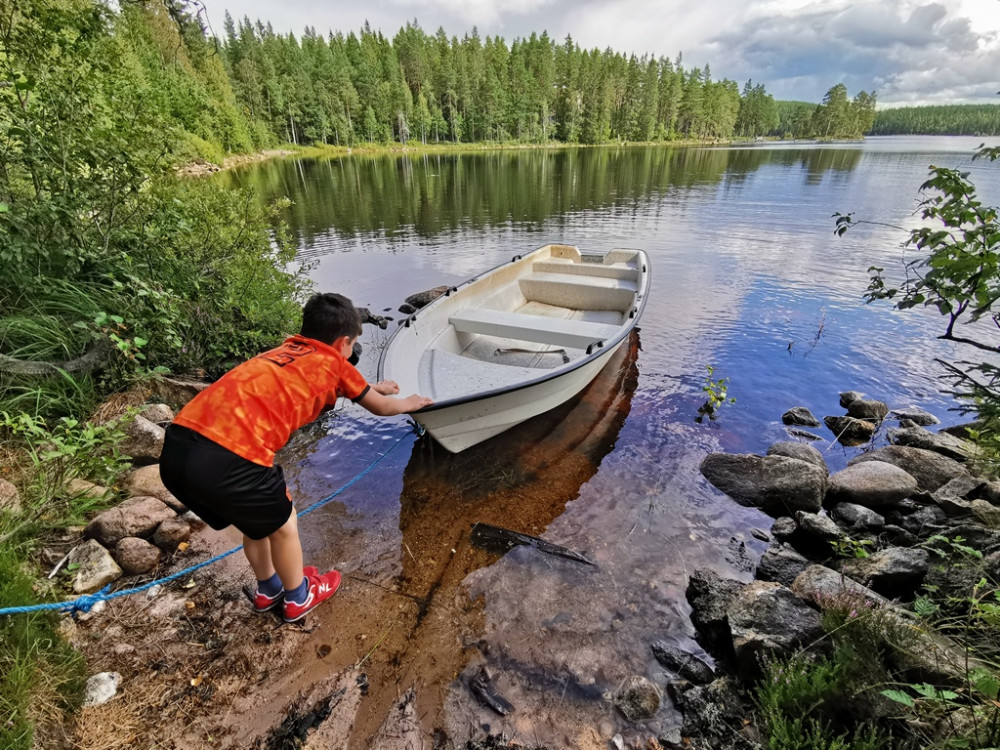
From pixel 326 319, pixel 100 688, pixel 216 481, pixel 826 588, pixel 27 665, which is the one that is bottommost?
pixel 826 588

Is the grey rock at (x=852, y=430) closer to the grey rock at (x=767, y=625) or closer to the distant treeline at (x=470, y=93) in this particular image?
the grey rock at (x=767, y=625)

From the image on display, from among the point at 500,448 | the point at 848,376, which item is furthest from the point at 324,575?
the point at 848,376

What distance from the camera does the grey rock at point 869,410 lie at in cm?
685

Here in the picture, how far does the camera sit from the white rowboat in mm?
5055

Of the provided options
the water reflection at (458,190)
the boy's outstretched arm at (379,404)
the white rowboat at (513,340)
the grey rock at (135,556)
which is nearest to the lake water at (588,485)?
the white rowboat at (513,340)

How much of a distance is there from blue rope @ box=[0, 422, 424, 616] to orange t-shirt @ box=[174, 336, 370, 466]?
1.26m

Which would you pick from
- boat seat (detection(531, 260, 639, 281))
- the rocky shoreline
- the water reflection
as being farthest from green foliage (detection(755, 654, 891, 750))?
the water reflection

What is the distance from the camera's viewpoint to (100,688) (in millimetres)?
2625

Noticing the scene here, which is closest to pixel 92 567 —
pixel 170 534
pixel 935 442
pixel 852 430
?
pixel 170 534

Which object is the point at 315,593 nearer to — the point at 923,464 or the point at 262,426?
the point at 262,426

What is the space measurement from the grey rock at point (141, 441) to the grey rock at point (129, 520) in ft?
2.37

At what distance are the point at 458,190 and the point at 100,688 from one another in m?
29.7

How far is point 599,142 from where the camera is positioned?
84.9 m

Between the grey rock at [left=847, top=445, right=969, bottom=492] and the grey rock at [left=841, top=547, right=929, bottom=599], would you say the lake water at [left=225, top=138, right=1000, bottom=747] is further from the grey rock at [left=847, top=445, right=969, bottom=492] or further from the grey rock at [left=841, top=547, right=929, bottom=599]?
the grey rock at [left=841, top=547, right=929, bottom=599]
